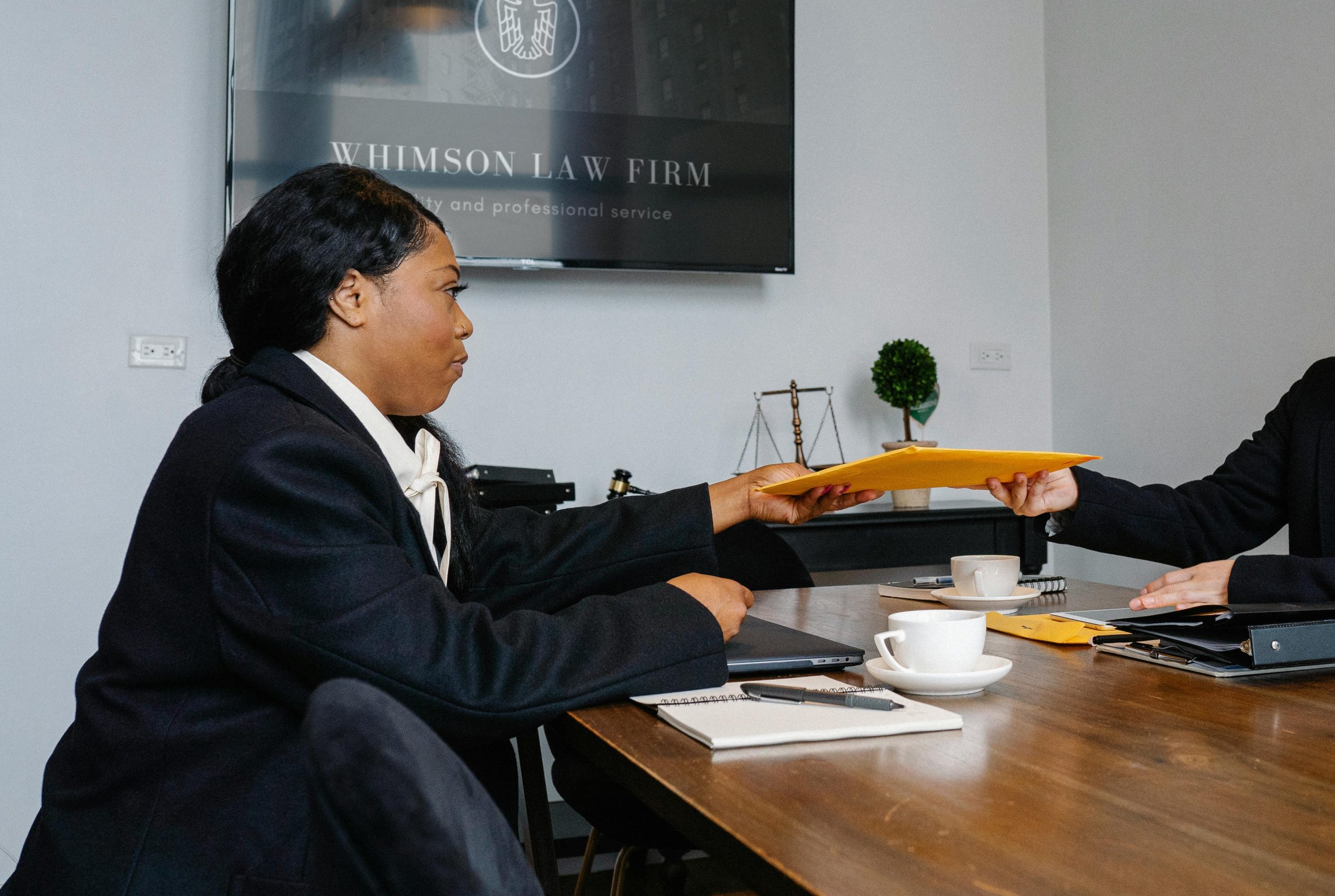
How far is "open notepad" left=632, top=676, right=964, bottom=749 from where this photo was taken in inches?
33.0

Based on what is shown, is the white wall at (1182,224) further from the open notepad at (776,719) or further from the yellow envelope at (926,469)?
the open notepad at (776,719)

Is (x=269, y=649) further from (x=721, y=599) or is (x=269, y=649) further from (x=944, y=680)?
(x=944, y=680)

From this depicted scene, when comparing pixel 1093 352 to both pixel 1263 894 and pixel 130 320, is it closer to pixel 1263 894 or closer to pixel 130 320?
pixel 130 320

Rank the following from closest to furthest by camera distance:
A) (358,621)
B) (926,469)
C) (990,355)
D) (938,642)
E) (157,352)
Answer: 1. (358,621)
2. (938,642)
3. (926,469)
4. (157,352)
5. (990,355)

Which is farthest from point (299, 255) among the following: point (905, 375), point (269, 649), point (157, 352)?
point (905, 375)

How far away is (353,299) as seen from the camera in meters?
1.23

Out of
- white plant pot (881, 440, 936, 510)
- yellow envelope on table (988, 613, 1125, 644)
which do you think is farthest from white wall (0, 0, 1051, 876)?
yellow envelope on table (988, 613, 1125, 644)

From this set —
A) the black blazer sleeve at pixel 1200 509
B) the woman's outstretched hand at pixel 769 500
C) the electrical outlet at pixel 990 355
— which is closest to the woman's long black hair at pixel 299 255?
the woman's outstretched hand at pixel 769 500

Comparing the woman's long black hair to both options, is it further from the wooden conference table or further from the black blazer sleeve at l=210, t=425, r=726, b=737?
the wooden conference table

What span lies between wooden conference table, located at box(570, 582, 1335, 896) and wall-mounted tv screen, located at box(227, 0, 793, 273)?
2096mm

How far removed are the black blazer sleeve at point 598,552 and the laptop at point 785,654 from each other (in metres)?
0.23

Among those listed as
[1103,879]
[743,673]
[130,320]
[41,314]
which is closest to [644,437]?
[130,320]

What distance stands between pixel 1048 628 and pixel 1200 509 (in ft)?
2.85

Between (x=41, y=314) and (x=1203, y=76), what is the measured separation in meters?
2.99
